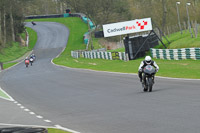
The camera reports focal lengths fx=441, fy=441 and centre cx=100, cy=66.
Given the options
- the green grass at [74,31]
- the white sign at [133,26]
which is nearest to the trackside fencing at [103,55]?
the white sign at [133,26]

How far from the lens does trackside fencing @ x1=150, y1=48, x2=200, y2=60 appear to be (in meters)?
32.8

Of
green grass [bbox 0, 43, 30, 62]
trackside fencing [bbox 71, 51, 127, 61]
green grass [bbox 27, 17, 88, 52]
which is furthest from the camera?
green grass [bbox 27, 17, 88, 52]

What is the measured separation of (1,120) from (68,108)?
250cm

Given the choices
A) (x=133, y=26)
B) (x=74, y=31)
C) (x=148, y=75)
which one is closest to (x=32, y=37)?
(x=74, y=31)

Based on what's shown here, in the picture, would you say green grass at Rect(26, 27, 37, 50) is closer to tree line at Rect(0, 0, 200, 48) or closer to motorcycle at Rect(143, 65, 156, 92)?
tree line at Rect(0, 0, 200, 48)

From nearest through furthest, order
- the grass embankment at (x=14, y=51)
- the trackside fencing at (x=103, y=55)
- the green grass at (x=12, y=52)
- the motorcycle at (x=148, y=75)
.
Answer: the motorcycle at (x=148, y=75) < the trackside fencing at (x=103, y=55) < the grass embankment at (x=14, y=51) < the green grass at (x=12, y=52)

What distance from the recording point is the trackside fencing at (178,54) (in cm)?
3275

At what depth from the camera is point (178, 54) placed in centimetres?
3553

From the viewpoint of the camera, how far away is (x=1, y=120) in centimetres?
1273

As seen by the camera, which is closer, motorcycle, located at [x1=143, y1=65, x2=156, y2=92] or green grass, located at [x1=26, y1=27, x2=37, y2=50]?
motorcycle, located at [x1=143, y1=65, x2=156, y2=92]

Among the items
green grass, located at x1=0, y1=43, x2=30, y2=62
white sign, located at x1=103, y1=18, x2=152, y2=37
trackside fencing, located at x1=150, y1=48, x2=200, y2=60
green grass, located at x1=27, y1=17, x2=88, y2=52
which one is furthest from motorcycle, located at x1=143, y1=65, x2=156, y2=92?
green grass, located at x1=27, y1=17, x2=88, y2=52

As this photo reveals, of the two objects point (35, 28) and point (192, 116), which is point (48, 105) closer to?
point (192, 116)

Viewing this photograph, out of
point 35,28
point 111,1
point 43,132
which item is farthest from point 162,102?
point 35,28

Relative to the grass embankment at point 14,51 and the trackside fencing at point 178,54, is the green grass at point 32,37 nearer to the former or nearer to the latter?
the grass embankment at point 14,51
